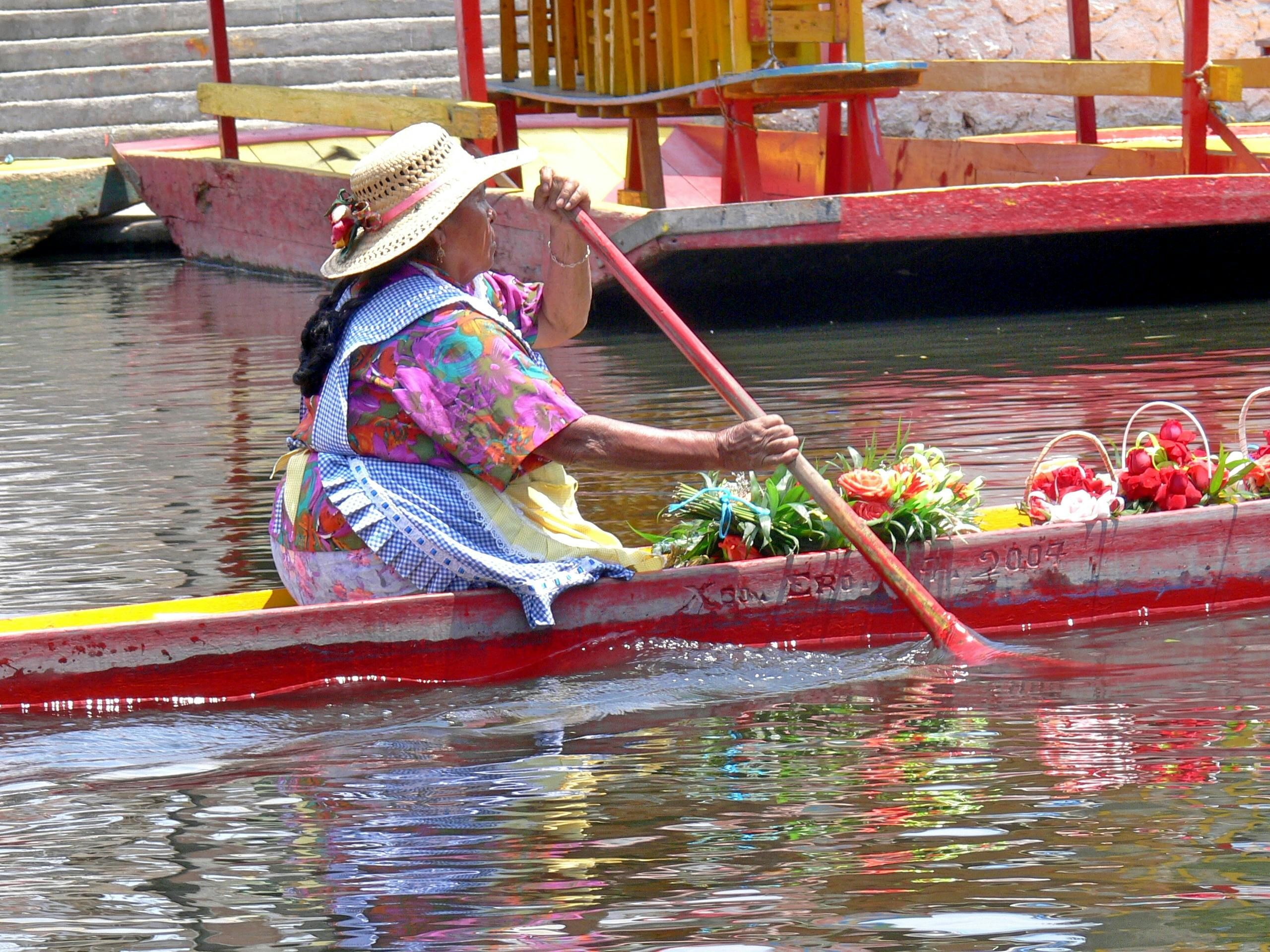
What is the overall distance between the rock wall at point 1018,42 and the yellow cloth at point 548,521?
10409 millimetres

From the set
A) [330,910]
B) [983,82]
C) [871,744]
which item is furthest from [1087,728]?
[983,82]

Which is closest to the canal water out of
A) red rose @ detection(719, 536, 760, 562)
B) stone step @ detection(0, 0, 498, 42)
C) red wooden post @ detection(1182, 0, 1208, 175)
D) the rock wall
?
red rose @ detection(719, 536, 760, 562)

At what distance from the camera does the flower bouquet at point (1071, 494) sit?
4.58 metres

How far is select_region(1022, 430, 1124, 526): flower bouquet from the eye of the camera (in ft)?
15.0

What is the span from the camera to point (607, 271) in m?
8.92

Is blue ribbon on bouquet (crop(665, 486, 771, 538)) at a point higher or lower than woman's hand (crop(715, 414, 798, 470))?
lower

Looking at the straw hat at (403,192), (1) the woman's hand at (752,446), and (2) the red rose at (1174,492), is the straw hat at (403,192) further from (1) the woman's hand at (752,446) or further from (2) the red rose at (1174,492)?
(2) the red rose at (1174,492)

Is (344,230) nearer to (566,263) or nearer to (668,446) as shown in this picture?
(566,263)

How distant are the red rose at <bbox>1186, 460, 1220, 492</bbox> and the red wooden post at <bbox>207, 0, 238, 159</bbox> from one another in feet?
28.0

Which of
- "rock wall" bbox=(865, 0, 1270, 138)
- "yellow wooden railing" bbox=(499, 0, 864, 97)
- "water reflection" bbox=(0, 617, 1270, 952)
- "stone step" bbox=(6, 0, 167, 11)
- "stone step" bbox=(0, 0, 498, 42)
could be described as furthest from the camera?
"stone step" bbox=(6, 0, 167, 11)

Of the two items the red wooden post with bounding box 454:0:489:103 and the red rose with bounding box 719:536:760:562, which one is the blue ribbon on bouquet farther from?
the red wooden post with bounding box 454:0:489:103

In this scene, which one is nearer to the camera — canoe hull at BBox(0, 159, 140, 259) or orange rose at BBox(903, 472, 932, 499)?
orange rose at BBox(903, 472, 932, 499)

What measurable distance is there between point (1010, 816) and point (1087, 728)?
0.57 m

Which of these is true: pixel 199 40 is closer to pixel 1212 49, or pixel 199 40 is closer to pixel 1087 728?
pixel 1212 49
